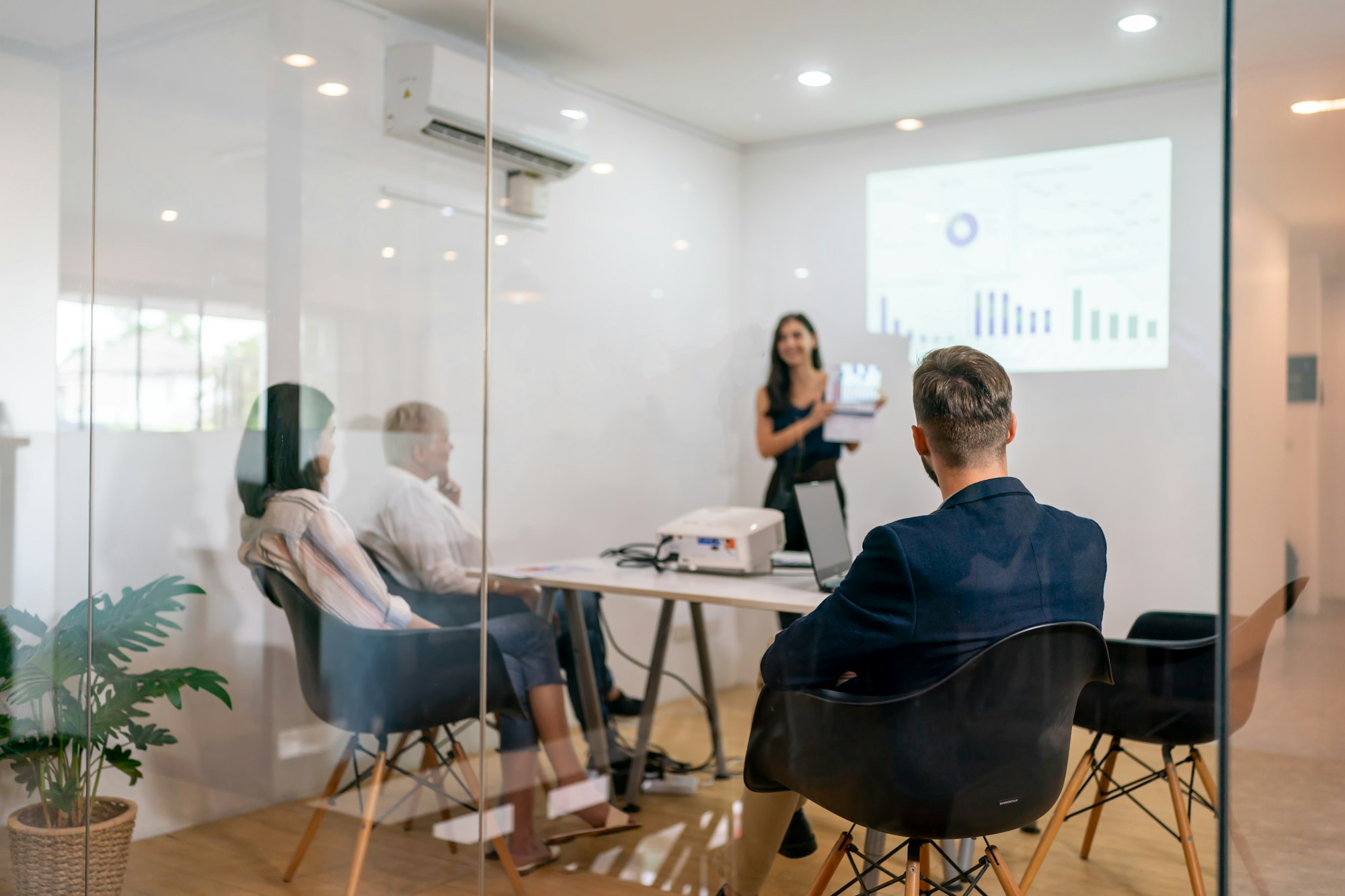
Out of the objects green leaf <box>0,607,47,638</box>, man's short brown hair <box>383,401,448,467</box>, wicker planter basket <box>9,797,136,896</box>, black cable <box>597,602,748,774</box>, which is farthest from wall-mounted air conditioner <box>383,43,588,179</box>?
wicker planter basket <box>9,797,136,896</box>

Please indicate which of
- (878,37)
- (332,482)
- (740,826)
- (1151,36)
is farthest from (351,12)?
(740,826)

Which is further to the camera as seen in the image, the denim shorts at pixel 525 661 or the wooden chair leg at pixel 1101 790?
the denim shorts at pixel 525 661

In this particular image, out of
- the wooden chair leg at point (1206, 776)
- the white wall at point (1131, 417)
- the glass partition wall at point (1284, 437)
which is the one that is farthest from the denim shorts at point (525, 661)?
the glass partition wall at point (1284, 437)

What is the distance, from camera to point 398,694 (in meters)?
2.69

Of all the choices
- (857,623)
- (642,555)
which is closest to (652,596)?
(642,555)

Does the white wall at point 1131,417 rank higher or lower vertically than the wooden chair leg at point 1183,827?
higher

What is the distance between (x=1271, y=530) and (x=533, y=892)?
6.09 ft

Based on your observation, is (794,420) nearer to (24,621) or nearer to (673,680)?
(673,680)

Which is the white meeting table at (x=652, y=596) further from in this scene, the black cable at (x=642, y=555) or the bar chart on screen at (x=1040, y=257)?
the bar chart on screen at (x=1040, y=257)

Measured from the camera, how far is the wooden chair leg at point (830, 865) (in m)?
1.95

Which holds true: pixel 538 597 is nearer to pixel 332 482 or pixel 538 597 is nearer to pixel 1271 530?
pixel 332 482

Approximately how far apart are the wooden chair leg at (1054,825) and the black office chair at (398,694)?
1.28 m

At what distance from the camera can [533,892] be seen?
2604 millimetres

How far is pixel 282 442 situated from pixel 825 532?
1493 millimetres
